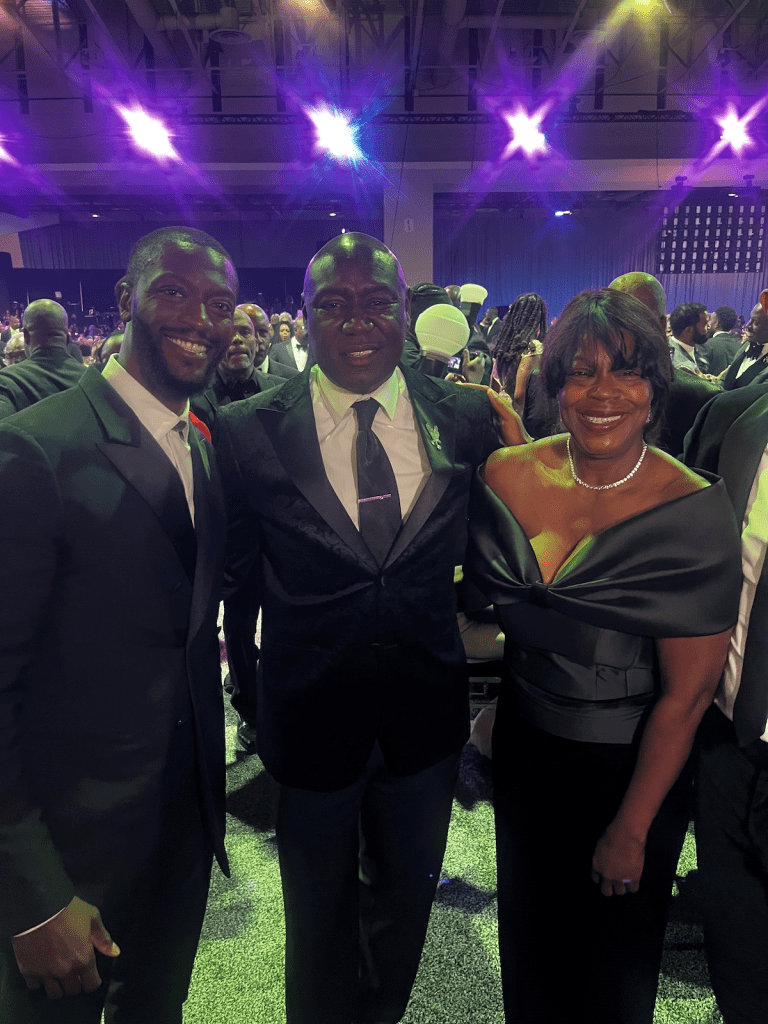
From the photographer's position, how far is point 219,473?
4.88 ft

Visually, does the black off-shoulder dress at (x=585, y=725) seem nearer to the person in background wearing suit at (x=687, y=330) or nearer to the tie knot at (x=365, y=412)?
the tie knot at (x=365, y=412)

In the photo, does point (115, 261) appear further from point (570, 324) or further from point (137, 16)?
point (570, 324)

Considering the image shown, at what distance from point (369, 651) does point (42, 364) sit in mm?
3262

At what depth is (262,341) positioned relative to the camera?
4.68 meters

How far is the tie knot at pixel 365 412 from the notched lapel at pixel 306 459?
102 mm

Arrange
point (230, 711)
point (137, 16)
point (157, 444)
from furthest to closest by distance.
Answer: point (137, 16)
point (230, 711)
point (157, 444)

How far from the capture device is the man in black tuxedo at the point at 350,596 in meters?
1.48

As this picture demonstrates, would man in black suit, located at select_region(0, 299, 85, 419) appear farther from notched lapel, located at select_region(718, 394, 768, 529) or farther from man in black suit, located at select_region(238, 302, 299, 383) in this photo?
notched lapel, located at select_region(718, 394, 768, 529)

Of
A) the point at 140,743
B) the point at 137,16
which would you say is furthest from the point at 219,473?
the point at 137,16

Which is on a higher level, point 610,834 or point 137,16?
point 137,16

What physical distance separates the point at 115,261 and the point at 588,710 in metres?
22.5

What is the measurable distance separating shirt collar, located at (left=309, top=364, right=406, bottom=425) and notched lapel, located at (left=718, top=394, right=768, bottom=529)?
30.4 inches

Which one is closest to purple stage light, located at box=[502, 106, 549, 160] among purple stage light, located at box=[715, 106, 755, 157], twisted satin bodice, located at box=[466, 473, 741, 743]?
purple stage light, located at box=[715, 106, 755, 157]

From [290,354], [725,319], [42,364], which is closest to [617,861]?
[42,364]
